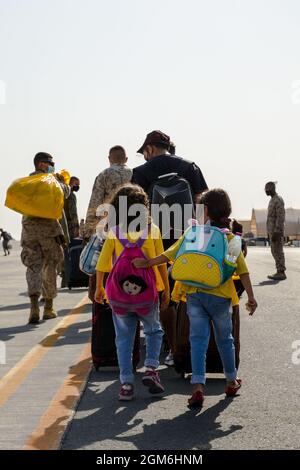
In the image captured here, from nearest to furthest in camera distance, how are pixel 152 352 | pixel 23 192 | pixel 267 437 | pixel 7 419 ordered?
pixel 267 437
pixel 7 419
pixel 152 352
pixel 23 192

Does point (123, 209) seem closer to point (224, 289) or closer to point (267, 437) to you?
point (224, 289)

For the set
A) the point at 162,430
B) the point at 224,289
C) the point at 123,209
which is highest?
the point at 123,209

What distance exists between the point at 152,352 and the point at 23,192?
4497 mm

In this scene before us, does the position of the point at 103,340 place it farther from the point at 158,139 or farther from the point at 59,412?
the point at 158,139

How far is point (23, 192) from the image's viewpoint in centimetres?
1038

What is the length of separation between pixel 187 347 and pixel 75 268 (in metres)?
7.01

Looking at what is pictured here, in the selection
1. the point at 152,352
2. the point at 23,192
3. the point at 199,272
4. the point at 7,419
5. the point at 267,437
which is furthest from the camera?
→ the point at 23,192

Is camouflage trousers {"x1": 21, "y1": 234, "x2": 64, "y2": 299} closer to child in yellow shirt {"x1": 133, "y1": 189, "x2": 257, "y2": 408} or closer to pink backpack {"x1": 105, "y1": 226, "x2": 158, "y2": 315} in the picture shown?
pink backpack {"x1": 105, "y1": 226, "x2": 158, "y2": 315}

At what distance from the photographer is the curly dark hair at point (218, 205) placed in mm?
6039

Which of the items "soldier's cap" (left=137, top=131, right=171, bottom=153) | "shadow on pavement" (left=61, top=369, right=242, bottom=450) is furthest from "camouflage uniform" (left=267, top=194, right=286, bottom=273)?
"shadow on pavement" (left=61, top=369, right=242, bottom=450)

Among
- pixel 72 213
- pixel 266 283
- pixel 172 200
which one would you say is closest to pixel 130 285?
pixel 172 200

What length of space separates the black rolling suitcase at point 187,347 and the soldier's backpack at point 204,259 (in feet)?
2.25

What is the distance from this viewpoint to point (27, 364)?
7.49m

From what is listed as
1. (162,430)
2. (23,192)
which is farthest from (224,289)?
(23,192)
